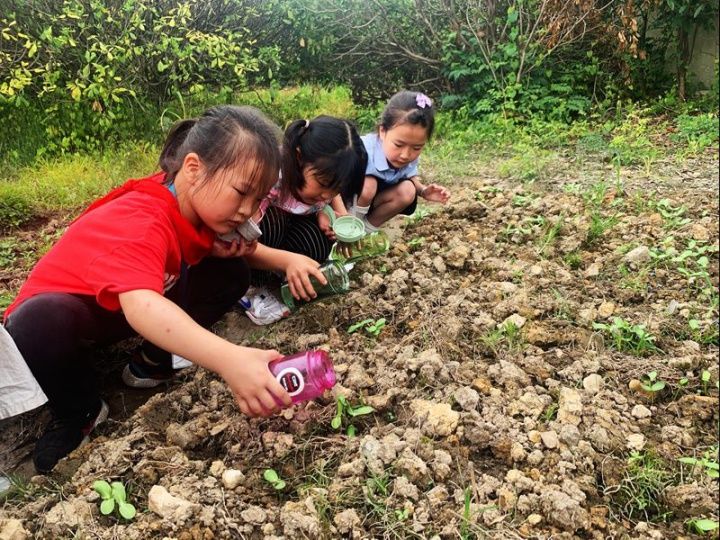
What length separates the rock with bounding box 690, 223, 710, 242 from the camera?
2.33 m

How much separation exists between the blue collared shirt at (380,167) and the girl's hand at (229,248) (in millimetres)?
1023

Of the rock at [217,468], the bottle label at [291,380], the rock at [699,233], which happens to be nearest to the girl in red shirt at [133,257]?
the bottle label at [291,380]

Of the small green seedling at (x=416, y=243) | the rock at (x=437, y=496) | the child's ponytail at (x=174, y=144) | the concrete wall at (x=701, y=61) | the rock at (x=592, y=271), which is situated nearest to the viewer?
the rock at (x=437, y=496)

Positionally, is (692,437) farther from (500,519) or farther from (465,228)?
(465,228)

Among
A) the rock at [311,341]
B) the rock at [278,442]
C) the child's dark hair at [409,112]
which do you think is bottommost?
the rock at [311,341]

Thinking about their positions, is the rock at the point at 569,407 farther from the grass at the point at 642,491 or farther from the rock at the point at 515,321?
the rock at the point at 515,321

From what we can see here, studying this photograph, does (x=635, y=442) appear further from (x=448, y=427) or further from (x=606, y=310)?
(x=606, y=310)

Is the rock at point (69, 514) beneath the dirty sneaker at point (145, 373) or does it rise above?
above

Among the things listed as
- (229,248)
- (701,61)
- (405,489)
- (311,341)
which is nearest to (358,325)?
(311,341)

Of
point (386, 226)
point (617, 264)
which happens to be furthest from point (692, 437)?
point (386, 226)

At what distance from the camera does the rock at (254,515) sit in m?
1.36

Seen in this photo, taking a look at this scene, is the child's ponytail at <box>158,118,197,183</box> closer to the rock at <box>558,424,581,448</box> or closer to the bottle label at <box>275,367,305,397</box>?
the bottle label at <box>275,367,305,397</box>

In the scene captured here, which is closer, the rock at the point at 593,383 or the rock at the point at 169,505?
the rock at the point at 169,505

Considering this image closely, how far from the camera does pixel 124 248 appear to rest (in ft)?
5.05
